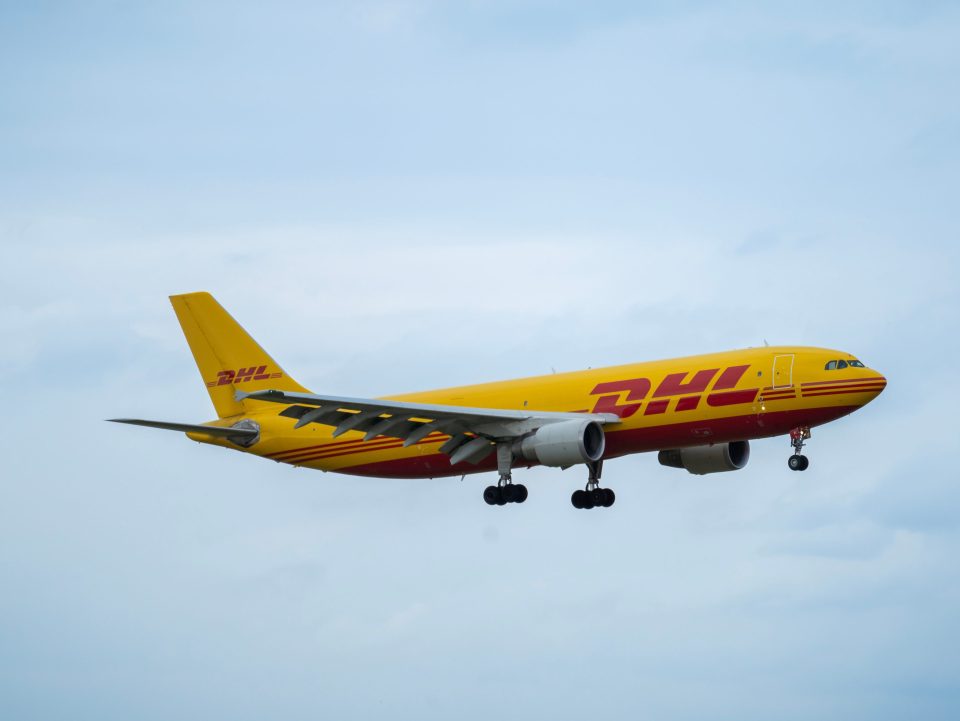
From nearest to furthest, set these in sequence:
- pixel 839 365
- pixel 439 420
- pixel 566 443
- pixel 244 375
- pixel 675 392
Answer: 1. pixel 839 365
2. pixel 566 443
3. pixel 675 392
4. pixel 439 420
5. pixel 244 375

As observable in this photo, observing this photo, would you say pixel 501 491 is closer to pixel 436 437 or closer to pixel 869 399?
pixel 436 437

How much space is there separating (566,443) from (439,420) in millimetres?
4831

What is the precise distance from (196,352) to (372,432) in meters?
12.2

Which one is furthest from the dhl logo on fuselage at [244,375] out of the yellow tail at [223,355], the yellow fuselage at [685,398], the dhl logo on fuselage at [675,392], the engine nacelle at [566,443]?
the dhl logo on fuselage at [675,392]

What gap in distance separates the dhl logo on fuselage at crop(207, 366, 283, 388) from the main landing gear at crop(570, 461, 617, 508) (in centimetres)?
1337

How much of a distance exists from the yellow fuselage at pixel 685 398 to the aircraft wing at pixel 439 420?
975 millimetres

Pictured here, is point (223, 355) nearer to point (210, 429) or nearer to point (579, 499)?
point (210, 429)

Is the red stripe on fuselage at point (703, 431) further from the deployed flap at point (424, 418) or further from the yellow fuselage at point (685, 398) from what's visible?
the deployed flap at point (424, 418)

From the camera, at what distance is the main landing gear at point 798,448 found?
53719 millimetres

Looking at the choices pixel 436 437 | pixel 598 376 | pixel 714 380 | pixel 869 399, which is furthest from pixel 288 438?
pixel 869 399

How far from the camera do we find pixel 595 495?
197 ft

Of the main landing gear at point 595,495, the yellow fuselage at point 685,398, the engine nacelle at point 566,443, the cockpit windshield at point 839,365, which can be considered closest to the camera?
the yellow fuselage at point 685,398

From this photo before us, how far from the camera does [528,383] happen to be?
58406mm

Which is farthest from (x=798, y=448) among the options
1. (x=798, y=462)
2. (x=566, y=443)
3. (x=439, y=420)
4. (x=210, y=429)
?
(x=210, y=429)
